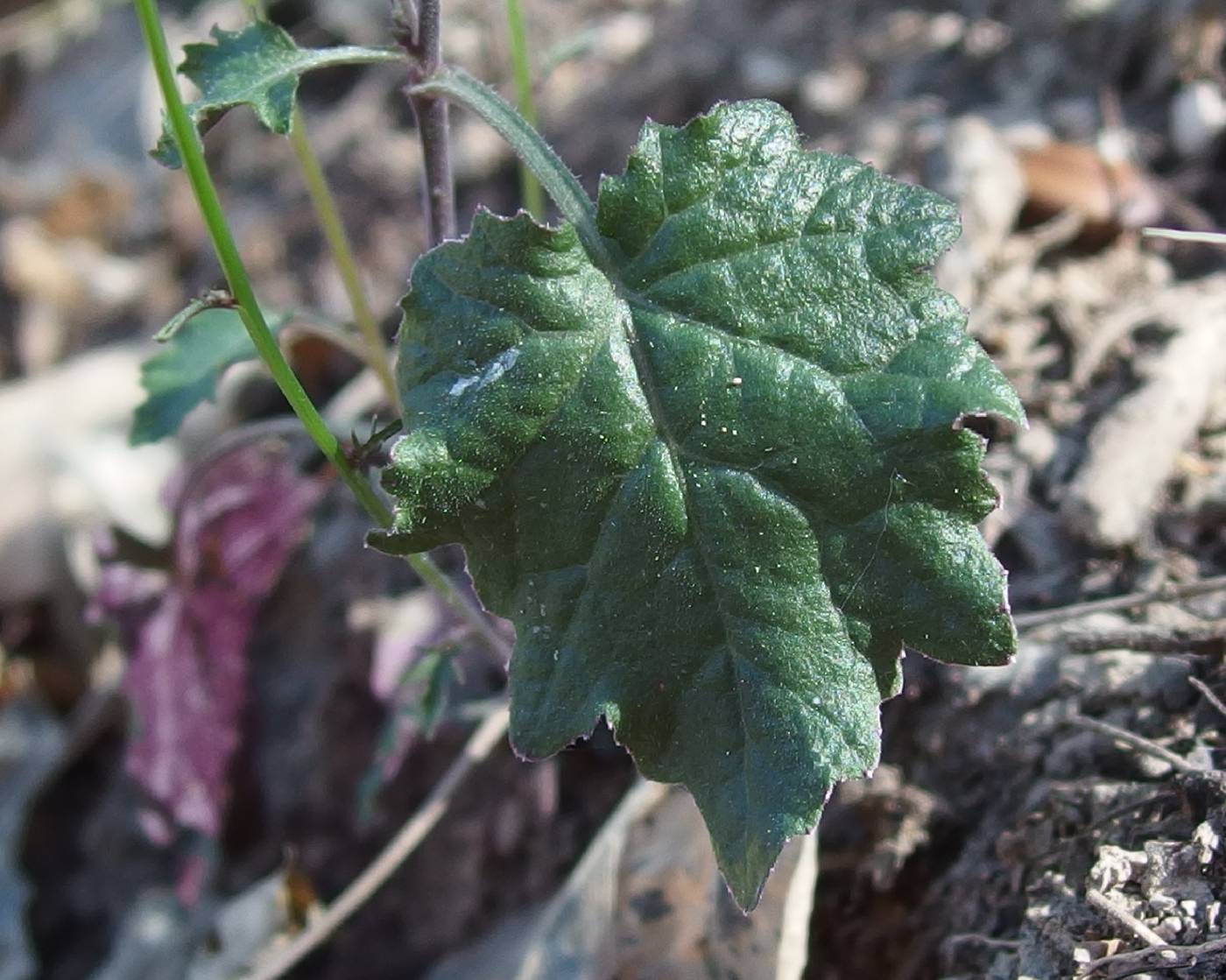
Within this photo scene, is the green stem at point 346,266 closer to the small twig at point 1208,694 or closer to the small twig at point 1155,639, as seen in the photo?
the small twig at point 1155,639

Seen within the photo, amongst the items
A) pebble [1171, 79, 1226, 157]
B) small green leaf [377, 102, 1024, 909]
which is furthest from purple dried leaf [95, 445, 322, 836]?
pebble [1171, 79, 1226, 157]

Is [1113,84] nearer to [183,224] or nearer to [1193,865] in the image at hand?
[1193,865]

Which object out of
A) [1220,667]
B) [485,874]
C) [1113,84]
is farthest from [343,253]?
[1113,84]

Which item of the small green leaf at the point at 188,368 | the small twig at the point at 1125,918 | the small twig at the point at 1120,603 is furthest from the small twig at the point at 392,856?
the small twig at the point at 1125,918

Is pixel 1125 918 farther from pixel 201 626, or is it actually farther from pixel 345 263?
pixel 201 626

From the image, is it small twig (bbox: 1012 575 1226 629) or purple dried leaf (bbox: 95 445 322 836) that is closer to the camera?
small twig (bbox: 1012 575 1226 629)

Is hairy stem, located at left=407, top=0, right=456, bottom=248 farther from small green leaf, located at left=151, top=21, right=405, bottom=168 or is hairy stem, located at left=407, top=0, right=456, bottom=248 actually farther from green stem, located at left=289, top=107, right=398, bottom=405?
green stem, located at left=289, top=107, right=398, bottom=405

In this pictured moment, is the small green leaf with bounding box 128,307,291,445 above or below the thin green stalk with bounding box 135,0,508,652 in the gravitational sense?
below
